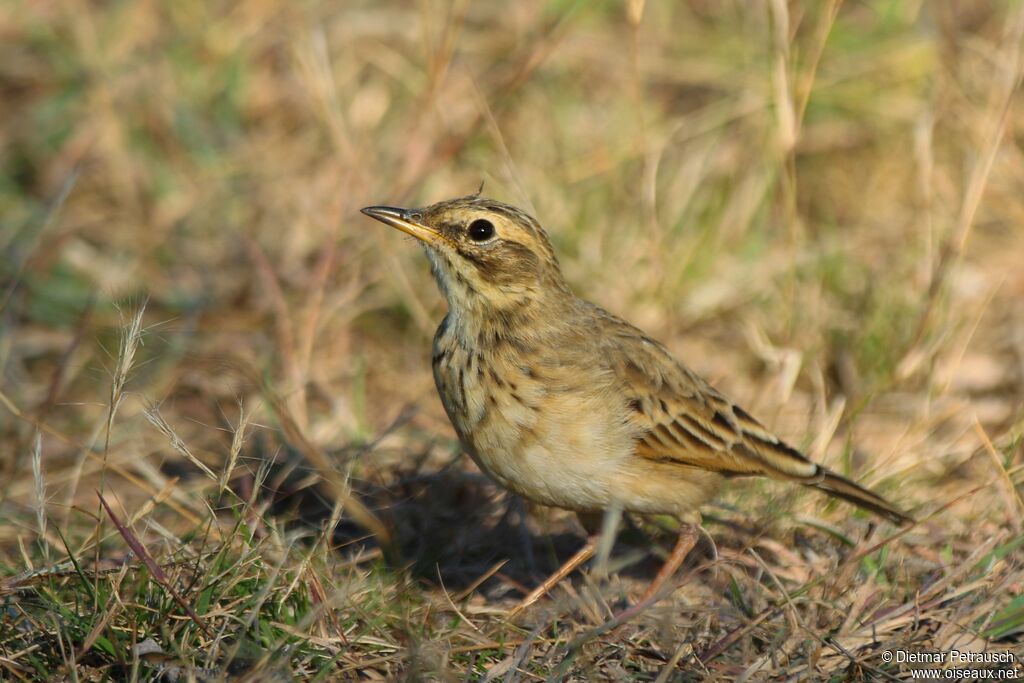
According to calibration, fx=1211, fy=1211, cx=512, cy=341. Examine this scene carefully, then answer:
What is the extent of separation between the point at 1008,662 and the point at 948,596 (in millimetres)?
300

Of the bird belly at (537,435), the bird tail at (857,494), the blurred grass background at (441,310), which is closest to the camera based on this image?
the blurred grass background at (441,310)

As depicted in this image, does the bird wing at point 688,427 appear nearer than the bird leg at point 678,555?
Yes

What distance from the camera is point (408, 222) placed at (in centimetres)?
483

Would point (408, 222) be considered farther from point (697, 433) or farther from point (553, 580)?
point (553, 580)

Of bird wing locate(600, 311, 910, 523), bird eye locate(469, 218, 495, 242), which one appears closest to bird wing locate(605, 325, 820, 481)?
bird wing locate(600, 311, 910, 523)

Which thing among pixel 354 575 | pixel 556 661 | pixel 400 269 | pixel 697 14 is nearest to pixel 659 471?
pixel 556 661

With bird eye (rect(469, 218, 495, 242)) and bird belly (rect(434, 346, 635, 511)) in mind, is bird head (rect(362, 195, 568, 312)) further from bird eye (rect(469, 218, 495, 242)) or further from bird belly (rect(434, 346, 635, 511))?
bird belly (rect(434, 346, 635, 511))

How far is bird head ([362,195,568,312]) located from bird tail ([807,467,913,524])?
1353mm

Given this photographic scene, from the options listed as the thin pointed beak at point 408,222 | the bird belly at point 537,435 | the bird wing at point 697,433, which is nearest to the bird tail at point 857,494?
the bird wing at point 697,433

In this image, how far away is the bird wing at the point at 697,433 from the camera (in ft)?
15.8

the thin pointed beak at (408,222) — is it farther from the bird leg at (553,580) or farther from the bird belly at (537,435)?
the bird leg at (553,580)

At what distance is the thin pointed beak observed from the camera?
482cm

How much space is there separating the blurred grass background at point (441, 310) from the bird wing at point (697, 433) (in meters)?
0.33

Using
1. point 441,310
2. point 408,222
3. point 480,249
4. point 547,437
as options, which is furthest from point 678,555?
point 441,310
